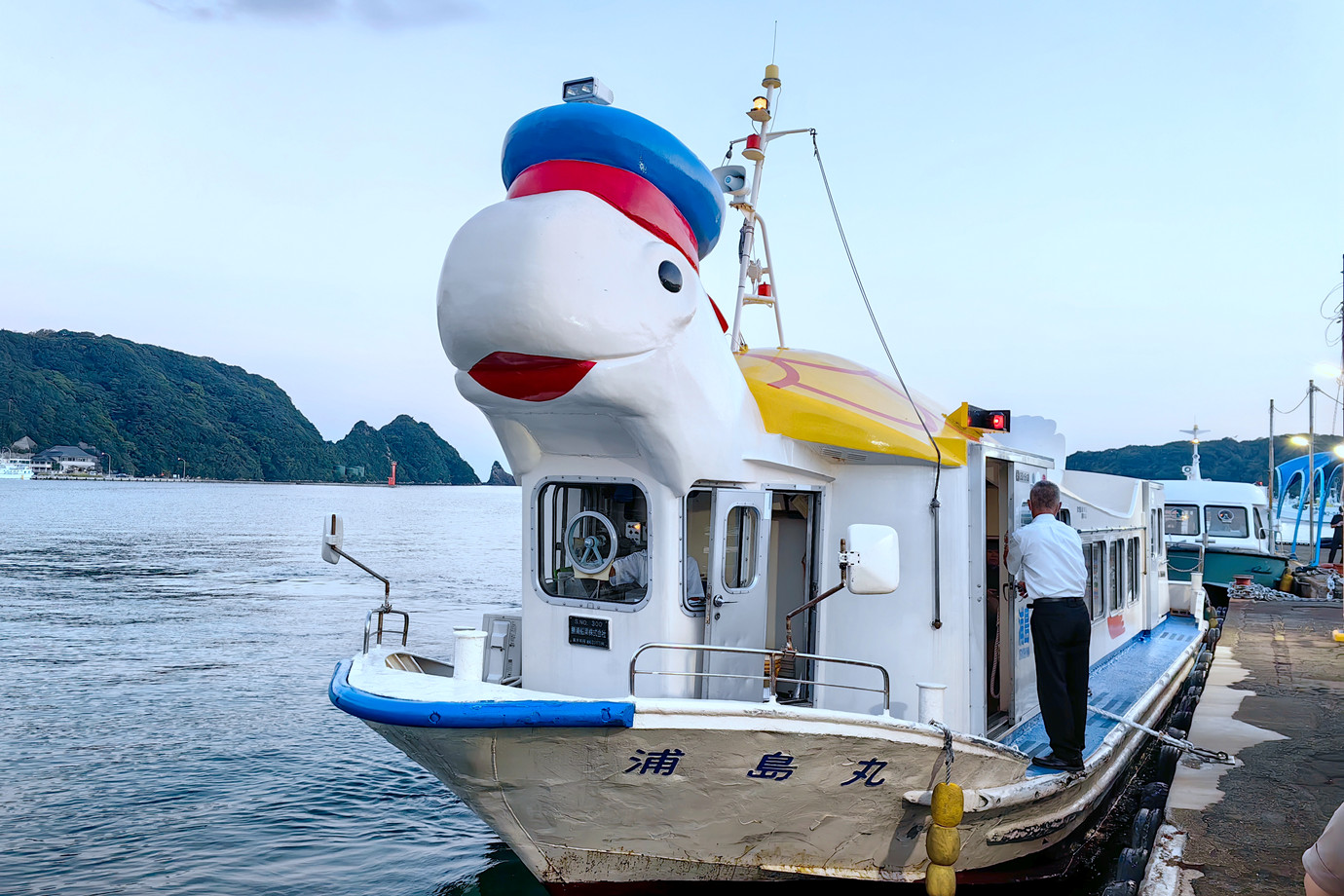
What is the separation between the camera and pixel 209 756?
12.1 meters

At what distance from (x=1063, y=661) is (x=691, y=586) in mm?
2551

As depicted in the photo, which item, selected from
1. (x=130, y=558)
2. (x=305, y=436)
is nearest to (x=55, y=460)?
(x=305, y=436)

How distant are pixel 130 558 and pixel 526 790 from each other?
4356 cm

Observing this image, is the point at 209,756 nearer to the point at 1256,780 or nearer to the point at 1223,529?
the point at 1256,780

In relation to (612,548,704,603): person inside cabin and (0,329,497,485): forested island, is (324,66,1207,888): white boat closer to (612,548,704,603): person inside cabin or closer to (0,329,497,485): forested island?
(612,548,704,603): person inside cabin

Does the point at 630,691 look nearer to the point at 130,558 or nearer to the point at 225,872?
the point at 225,872

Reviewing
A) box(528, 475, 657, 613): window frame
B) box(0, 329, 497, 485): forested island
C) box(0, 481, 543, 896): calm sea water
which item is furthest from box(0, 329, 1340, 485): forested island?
box(528, 475, 657, 613): window frame

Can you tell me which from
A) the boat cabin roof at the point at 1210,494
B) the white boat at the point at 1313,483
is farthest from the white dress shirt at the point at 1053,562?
the white boat at the point at 1313,483

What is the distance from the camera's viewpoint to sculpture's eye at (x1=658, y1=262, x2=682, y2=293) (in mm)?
5180

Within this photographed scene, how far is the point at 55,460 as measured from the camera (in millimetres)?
164875

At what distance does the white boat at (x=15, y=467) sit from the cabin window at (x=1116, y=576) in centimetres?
19131

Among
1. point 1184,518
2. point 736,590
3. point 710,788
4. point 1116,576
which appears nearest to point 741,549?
point 736,590

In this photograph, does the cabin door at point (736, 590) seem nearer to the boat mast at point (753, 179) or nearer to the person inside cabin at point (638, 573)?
the person inside cabin at point (638, 573)

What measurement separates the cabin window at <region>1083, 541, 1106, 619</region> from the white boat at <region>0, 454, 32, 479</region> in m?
192
